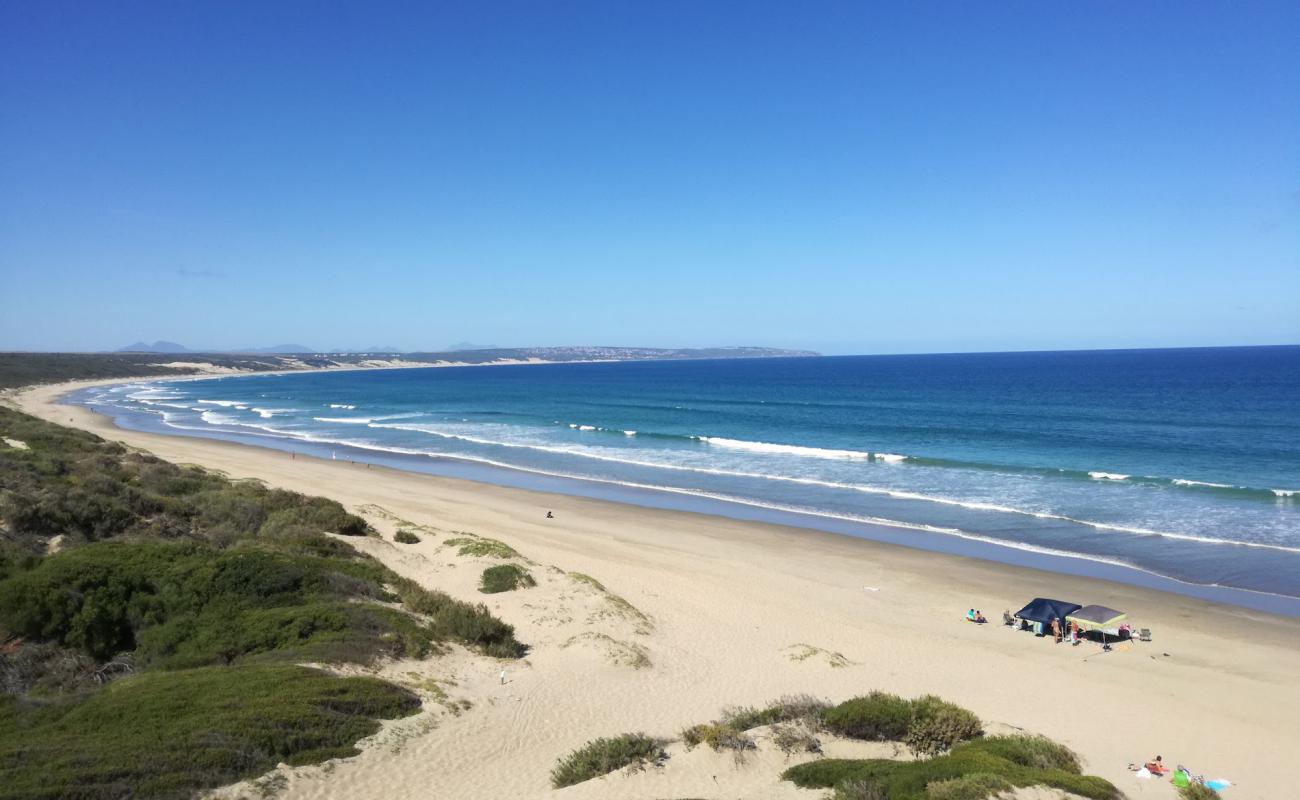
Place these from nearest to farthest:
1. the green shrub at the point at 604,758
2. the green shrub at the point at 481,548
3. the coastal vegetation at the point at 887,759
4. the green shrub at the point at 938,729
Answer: the coastal vegetation at the point at 887,759, the green shrub at the point at 604,758, the green shrub at the point at 938,729, the green shrub at the point at 481,548

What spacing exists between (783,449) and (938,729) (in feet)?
114

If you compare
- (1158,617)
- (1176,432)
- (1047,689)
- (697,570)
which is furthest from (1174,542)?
(1176,432)

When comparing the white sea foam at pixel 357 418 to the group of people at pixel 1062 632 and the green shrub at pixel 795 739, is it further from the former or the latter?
the green shrub at pixel 795 739

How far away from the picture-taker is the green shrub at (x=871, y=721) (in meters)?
9.78

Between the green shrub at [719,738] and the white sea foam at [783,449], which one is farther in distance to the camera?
the white sea foam at [783,449]

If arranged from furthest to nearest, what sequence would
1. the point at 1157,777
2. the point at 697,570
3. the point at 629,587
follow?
the point at 697,570 < the point at 629,587 < the point at 1157,777

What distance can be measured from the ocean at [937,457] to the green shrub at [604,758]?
1656 cm

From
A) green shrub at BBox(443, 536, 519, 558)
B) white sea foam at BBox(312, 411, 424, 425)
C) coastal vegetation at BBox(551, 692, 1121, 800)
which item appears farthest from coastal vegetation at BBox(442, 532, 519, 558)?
white sea foam at BBox(312, 411, 424, 425)

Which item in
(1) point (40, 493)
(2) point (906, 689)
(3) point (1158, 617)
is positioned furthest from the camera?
(3) point (1158, 617)

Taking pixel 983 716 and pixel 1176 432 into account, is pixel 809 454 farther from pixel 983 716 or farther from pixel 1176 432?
pixel 983 716

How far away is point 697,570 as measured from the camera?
2069cm

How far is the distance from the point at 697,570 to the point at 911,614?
5725mm

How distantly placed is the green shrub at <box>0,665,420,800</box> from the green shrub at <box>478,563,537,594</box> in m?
6.54

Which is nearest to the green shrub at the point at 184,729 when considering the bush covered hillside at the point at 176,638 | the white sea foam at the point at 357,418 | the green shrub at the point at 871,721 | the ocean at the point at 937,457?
the bush covered hillside at the point at 176,638
